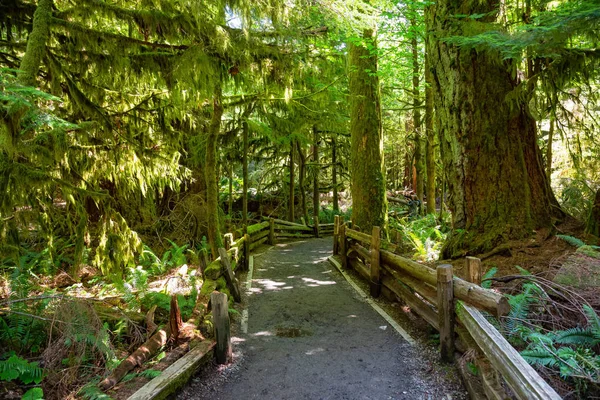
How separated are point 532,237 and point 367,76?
6.91 m

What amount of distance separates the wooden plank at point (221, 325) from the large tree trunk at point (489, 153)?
430 cm

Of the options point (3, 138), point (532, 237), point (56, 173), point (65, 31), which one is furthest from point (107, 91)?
point (532, 237)

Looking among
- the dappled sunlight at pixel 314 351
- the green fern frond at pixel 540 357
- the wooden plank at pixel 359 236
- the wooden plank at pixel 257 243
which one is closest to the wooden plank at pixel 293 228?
the wooden plank at pixel 257 243

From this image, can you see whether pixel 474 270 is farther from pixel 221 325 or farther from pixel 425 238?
pixel 425 238

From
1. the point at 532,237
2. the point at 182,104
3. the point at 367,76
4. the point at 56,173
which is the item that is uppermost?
the point at 367,76

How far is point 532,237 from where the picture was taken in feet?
19.8

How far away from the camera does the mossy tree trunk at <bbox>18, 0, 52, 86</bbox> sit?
429 cm

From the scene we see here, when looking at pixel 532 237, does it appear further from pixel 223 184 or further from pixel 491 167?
pixel 223 184

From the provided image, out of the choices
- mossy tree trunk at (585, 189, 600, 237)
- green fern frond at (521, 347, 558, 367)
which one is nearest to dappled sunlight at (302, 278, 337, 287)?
mossy tree trunk at (585, 189, 600, 237)

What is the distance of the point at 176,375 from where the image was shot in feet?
13.2

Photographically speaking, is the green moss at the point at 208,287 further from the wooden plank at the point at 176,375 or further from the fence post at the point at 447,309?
the fence post at the point at 447,309

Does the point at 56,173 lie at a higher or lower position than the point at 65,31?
lower

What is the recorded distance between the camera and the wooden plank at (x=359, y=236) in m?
8.54

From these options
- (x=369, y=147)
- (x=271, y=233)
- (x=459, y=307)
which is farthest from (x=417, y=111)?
(x=459, y=307)
